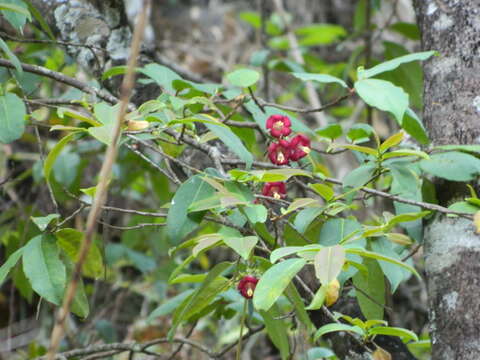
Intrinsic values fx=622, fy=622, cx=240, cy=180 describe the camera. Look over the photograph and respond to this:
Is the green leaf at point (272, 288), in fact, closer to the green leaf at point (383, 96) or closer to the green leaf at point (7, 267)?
the green leaf at point (383, 96)

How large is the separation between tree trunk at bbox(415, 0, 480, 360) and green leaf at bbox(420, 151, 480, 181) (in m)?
0.09

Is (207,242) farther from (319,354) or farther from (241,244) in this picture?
(319,354)

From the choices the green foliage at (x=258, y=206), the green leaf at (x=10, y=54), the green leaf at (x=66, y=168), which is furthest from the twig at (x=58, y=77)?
the green leaf at (x=66, y=168)

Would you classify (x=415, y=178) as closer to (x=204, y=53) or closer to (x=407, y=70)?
(x=407, y=70)

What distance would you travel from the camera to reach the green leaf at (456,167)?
106cm

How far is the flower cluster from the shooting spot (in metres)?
1.05

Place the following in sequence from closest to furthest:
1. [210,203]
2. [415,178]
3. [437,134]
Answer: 1. [210,203]
2. [415,178]
3. [437,134]

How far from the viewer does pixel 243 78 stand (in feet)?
3.67

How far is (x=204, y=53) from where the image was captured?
154 inches

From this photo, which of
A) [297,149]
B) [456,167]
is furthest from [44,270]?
[456,167]

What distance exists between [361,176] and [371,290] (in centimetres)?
19

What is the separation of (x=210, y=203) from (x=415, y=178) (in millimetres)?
375

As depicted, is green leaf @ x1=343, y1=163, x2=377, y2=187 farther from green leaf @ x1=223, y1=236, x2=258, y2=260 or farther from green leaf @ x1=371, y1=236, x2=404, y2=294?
green leaf @ x1=223, y1=236, x2=258, y2=260

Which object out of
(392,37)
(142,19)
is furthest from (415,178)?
(392,37)
